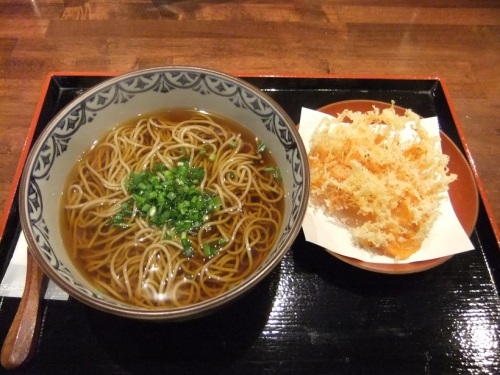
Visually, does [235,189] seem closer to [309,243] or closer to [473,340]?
[309,243]

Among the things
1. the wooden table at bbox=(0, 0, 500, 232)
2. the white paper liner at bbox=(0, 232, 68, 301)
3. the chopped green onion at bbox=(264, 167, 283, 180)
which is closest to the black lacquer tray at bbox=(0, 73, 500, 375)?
the white paper liner at bbox=(0, 232, 68, 301)

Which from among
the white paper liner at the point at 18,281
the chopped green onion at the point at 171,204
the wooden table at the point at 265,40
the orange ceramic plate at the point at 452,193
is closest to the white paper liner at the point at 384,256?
the orange ceramic plate at the point at 452,193

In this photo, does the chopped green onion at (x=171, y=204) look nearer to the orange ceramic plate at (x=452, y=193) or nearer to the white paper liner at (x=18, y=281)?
the white paper liner at (x=18, y=281)

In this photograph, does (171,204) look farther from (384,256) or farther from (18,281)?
(384,256)

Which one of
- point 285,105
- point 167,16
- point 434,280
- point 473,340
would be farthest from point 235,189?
point 167,16

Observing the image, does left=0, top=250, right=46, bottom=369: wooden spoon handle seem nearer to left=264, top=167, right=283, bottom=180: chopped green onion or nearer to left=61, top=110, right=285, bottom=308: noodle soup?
left=61, top=110, right=285, bottom=308: noodle soup

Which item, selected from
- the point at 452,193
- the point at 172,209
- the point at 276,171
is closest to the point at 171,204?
the point at 172,209
